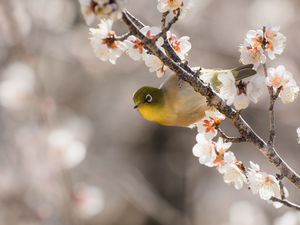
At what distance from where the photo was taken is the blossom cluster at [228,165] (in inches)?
46.6

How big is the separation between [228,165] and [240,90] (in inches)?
14.7

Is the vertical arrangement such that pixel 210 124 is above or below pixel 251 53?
below

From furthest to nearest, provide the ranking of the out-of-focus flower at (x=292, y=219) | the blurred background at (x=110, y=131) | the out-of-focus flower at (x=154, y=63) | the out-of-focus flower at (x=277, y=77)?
the blurred background at (x=110, y=131)
the out-of-focus flower at (x=292, y=219)
the out-of-focus flower at (x=154, y=63)
the out-of-focus flower at (x=277, y=77)

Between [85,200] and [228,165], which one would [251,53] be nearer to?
[228,165]

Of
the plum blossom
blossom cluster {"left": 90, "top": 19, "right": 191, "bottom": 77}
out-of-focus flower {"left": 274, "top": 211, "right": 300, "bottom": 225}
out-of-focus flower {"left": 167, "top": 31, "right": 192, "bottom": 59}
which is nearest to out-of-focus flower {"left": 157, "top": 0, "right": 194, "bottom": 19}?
blossom cluster {"left": 90, "top": 19, "right": 191, "bottom": 77}

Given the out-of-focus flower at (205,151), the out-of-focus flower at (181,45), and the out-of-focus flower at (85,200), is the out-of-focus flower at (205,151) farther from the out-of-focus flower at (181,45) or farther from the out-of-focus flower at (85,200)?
the out-of-focus flower at (85,200)

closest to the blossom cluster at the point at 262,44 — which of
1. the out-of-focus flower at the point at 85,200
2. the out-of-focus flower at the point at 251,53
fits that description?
the out-of-focus flower at the point at 251,53

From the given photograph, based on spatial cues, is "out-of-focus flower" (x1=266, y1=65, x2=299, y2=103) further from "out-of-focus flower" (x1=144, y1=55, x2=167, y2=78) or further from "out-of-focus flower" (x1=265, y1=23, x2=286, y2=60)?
"out-of-focus flower" (x1=144, y1=55, x2=167, y2=78)

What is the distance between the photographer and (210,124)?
52.3 inches

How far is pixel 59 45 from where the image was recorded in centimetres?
430

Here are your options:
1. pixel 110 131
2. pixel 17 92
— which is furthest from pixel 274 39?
pixel 110 131

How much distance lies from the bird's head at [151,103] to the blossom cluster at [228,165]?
43 cm

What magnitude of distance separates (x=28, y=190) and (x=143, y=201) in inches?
61.5

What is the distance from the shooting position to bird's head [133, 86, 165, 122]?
172 cm
